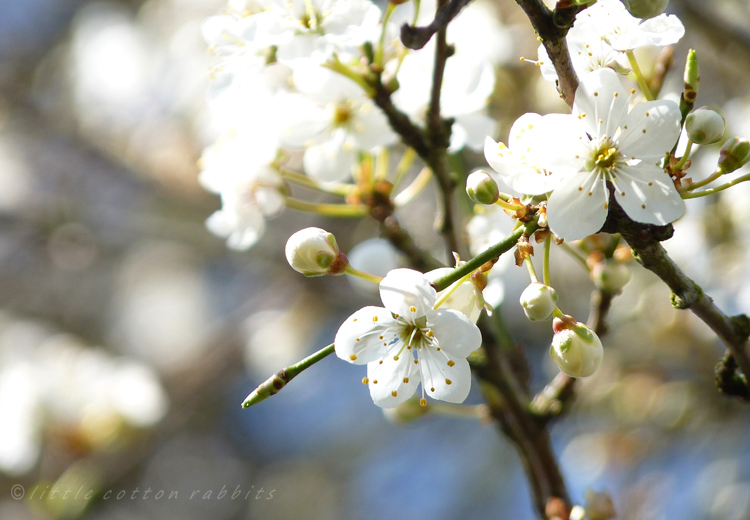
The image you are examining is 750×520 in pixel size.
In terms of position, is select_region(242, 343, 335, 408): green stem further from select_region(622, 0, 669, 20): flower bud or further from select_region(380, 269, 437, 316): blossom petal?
select_region(622, 0, 669, 20): flower bud

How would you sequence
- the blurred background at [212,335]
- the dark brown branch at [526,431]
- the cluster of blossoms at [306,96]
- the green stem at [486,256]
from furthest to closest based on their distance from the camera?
the blurred background at [212,335] < the dark brown branch at [526,431] < the cluster of blossoms at [306,96] < the green stem at [486,256]

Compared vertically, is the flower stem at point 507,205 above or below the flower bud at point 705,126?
below

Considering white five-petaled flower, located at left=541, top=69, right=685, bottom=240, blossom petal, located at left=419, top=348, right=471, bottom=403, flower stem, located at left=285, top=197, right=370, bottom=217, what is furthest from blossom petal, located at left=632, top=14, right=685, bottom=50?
flower stem, located at left=285, top=197, right=370, bottom=217

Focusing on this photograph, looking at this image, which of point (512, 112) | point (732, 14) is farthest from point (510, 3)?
point (732, 14)

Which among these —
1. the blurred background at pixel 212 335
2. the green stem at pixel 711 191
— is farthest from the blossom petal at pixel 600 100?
the blurred background at pixel 212 335

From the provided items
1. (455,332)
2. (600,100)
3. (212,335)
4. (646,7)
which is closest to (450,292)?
(455,332)

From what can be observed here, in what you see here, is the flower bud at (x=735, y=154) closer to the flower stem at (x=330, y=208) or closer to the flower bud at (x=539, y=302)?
the flower bud at (x=539, y=302)

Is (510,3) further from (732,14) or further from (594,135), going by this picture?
(594,135)
